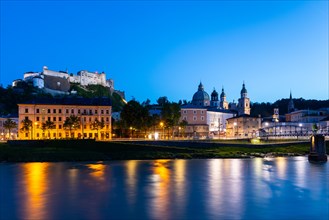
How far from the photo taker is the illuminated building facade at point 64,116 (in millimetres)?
91750

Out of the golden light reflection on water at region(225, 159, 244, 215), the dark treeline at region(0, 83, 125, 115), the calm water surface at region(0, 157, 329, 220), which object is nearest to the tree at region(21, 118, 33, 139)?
the dark treeline at region(0, 83, 125, 115)

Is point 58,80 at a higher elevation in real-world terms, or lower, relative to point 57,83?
higher

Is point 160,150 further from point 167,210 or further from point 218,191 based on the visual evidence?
point 167,210

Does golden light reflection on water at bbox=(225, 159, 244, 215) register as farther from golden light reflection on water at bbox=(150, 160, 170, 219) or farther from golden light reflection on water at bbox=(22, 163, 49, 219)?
golden light reflection on water at bbox=(22, 163, 49, 219)

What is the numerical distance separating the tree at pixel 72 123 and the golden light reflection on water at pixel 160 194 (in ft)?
158

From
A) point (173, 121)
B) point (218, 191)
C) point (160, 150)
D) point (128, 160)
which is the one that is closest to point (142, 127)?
point (173, 121)

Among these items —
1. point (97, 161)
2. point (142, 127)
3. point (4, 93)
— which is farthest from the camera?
point (4, 93)

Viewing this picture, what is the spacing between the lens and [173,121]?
94.3m

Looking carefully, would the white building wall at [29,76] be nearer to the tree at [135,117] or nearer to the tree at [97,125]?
the tree at [97,125]

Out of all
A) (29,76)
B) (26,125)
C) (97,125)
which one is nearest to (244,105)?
(97,125)

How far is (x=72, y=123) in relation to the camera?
3489 inches

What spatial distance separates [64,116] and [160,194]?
70.6m

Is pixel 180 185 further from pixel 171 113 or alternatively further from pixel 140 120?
pixel 171 113

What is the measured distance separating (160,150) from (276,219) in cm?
4408
